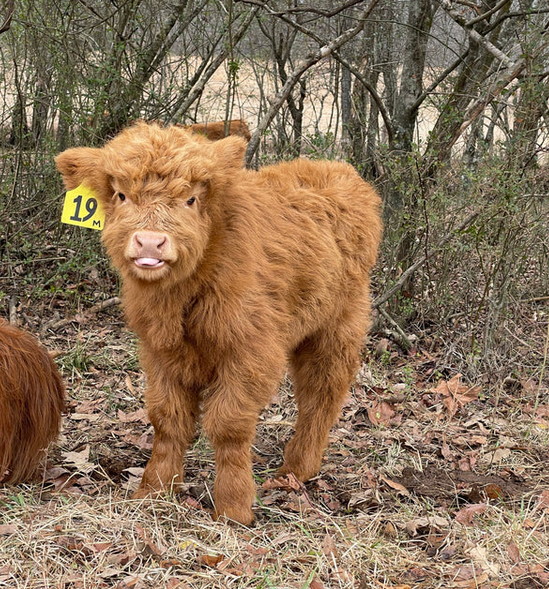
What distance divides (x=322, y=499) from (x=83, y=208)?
6.56 ft

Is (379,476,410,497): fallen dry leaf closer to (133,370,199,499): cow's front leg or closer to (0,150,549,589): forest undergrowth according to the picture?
(0,150,549,589): forest undergrowth

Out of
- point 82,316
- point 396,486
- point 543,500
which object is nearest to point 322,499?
point 396,486

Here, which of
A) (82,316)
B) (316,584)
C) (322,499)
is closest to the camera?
(316,584)

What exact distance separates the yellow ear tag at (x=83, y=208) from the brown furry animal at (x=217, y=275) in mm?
65

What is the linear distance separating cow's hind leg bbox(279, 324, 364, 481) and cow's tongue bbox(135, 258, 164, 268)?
4.87 ft

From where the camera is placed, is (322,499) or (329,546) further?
(322,499)

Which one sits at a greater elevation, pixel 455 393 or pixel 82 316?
pixel 82 316

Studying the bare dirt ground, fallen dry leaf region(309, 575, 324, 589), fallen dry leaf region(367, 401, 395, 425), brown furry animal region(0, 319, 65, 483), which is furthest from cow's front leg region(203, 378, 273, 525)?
fallen dry leaf region(367, 401, 395, 425)

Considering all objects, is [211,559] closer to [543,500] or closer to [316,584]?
[316,584]

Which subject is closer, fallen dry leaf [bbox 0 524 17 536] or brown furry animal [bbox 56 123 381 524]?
brown furry animal [bbox 56 123 381 524]

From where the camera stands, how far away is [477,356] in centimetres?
561

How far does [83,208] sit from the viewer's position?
3432mm

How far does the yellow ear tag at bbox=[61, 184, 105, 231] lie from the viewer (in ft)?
11.0

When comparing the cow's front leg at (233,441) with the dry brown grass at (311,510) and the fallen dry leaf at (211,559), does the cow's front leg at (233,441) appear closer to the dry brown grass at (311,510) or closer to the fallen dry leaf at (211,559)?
the dry brown grass at (311,510)
